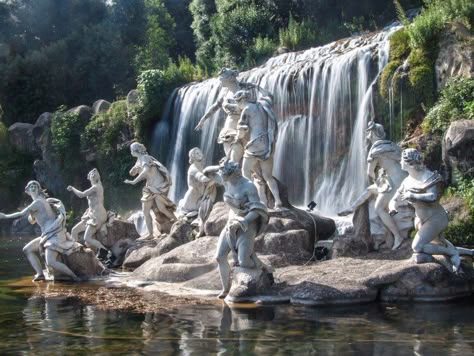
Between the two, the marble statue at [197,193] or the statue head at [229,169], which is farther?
the marble statue at [197,193]

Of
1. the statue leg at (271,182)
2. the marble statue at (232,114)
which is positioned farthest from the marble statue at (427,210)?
the marble statue at (232,114)

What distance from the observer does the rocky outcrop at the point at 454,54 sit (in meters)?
18.1

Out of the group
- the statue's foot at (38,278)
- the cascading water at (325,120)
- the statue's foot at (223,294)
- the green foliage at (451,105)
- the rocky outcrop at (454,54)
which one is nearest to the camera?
the statue's foot at (223,294)

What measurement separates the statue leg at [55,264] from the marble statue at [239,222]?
393cm

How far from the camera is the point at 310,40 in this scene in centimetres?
2953

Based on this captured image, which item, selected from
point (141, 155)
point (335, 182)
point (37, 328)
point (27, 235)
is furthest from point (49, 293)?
point (27, 235)

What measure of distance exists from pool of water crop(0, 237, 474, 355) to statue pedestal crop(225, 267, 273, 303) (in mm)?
318

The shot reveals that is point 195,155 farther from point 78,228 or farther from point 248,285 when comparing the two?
point 248,285

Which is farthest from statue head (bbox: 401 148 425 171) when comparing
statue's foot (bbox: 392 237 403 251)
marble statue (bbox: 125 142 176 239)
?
marble statue (bbox: 125 142 176 239)

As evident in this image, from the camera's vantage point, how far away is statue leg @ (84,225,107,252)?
645 inches

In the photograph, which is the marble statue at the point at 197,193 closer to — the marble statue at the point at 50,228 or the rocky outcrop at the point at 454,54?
the marble statue at the point at 50,228

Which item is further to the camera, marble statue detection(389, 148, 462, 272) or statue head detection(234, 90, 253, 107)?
statue head detection(234, 90, 253, 107)

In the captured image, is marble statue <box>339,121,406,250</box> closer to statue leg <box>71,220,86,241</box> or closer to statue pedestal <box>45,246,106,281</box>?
statue pedestal <box>45,246,106,281</box>

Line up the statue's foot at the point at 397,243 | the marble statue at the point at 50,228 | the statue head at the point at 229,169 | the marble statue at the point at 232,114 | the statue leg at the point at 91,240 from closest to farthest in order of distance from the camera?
the statue head at the point at 229,169 < the statue's foot at the point at 397,243 < the marble statue at the point at 50,228 < the marble statue at the point at 232,114 < the statue leg at the point at 91,240
